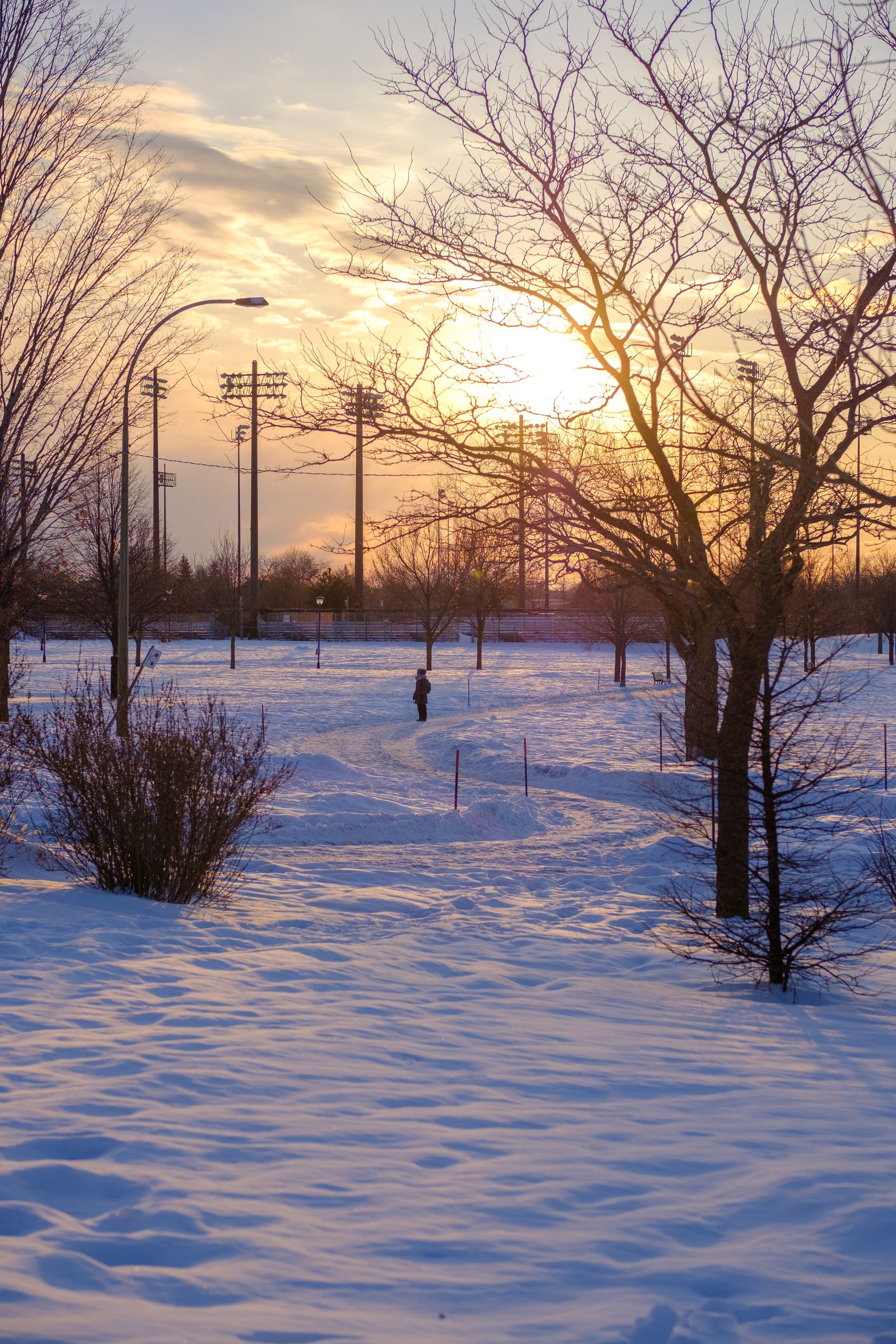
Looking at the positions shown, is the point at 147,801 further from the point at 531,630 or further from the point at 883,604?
the point at 531,630

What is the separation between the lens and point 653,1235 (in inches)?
148

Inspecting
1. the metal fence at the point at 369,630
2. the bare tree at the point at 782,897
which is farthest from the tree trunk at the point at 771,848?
the metal fence at the point at 369,630

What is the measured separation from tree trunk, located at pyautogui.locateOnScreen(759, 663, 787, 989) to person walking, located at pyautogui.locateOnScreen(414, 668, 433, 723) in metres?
21.7

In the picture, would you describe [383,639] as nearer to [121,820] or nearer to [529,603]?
[529,603]

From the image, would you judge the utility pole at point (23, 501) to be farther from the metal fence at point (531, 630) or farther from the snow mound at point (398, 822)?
the metal fence at point (531, 630)

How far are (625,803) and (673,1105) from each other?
14234mm

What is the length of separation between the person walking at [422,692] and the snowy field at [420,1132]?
19.0 meters

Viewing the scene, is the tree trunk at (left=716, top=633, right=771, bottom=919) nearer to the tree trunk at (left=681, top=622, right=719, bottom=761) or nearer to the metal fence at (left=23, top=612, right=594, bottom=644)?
the tree trunk at (left=681, top=622, right=719, bottom=761)

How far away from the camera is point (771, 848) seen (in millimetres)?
7906

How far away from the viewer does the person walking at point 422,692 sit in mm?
29906

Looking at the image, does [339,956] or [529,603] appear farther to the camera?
[529,603]

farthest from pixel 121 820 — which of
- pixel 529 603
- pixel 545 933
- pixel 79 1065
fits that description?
pixel 529 603

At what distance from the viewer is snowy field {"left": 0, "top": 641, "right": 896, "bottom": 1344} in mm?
3256

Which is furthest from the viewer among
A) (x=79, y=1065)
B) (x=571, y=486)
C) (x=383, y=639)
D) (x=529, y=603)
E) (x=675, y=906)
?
(x=529, y=603)
